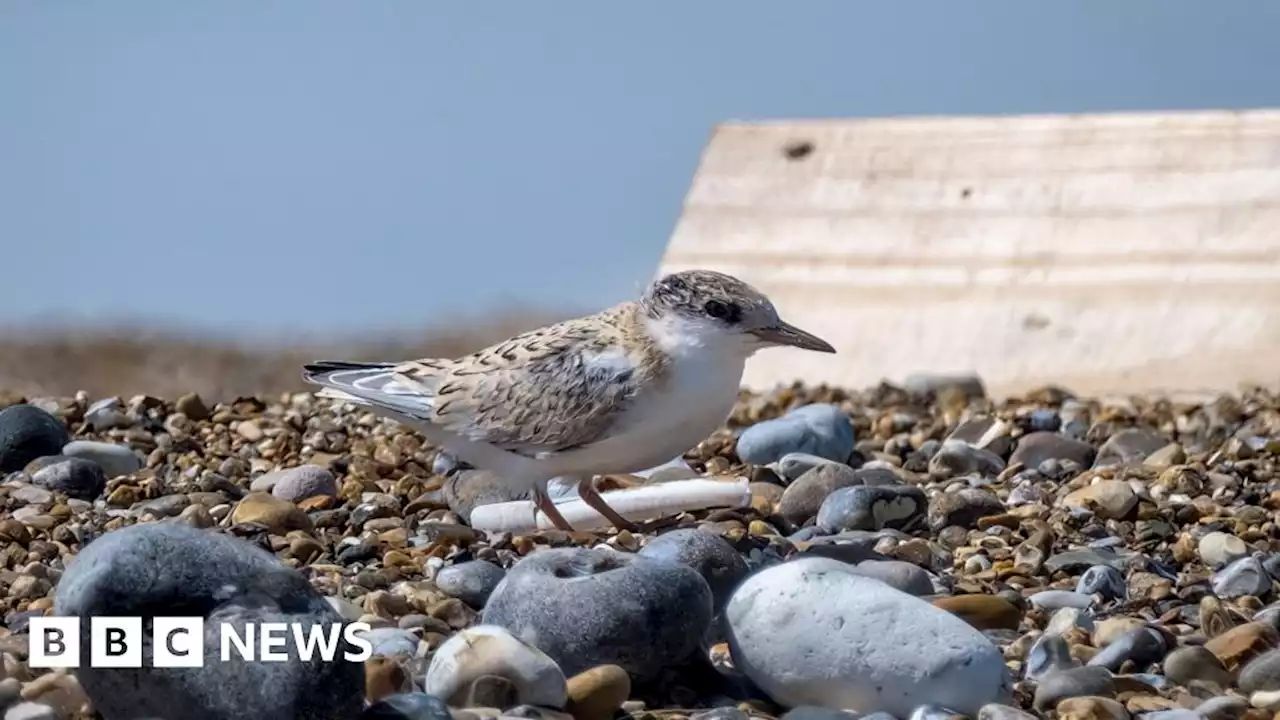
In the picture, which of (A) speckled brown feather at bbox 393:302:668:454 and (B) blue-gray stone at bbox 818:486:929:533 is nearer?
(A) speckled brown feather at bbox 393:302:668:454

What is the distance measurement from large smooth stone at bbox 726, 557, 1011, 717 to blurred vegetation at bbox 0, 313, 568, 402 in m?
6.79

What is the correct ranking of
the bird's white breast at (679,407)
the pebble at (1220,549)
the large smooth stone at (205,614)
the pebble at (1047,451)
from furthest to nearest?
the pebble at (1047,451) → the pebble at (1220,549) → the bird's white breast at (679,407) → the large smooth stone at (205,614)

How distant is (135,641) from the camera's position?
3604mm

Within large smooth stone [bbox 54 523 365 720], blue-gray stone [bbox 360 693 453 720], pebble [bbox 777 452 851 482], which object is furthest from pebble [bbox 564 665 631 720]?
pebble [bbox 777 452 851 482]

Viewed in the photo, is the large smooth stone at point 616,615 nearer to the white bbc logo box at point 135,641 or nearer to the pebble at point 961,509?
the white bbc logo box at point 135,641

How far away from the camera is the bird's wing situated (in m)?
5.04

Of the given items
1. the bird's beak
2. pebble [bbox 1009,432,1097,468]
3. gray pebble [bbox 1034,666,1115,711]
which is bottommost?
gray pebble [bbox 1034,666,1115,711]

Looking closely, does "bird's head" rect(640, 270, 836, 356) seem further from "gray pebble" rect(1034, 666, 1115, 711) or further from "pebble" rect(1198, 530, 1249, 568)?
"gray pebble" rect(1034, 666, 1115, 711)

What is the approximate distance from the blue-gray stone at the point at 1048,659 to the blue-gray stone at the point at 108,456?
3.53m

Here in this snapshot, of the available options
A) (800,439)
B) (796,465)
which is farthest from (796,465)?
(800,439)

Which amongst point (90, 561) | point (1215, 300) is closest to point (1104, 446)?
point (1215, 300)

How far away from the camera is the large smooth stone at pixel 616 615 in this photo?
12.9 feet

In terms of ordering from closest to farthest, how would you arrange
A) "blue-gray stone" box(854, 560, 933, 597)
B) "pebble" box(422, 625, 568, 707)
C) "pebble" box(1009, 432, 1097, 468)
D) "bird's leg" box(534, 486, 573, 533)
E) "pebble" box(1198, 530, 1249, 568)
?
"pebble" box(422, 625, 568, 707), "blue-gray stone" box(854, 560, 933, 597), "pebble" box(1198, 530, 1249, 568), "bird's leg" box(534, 486, 573, 533), "pebble" box(1009, 432, 1097, 468)

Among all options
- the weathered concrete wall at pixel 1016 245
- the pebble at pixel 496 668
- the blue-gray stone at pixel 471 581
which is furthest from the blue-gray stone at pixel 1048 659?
the weathered concrete wall at pixel 1016 245
